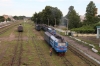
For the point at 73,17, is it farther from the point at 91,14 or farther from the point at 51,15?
the point at 51,15

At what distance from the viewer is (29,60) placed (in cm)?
2088

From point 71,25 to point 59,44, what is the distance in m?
48.4

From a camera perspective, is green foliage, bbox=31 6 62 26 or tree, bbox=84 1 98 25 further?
green foliage, bbox=31 6 62 26

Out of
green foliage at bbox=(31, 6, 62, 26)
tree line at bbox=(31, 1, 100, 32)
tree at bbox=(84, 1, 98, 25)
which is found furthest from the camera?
green foliage at bbox=(31, 6, 62, 26)

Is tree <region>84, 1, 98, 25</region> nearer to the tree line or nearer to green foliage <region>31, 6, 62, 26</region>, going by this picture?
the tree line

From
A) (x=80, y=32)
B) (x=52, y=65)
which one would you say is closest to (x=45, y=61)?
(x=52, y=65)

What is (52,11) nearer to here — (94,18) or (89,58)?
(94,18)

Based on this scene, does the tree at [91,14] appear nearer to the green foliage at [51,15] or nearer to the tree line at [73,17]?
the tree line at [73,17]

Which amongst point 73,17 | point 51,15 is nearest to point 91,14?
point 73,17

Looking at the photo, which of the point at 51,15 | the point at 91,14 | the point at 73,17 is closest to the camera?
the point at 73,17

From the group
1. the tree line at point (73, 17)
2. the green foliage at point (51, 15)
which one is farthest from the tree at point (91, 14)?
the green foliage at point (51, 15)

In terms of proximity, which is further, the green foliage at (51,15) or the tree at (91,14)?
the green foliage at (51,15)

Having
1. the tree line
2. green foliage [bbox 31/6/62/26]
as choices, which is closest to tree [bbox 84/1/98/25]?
the tree line

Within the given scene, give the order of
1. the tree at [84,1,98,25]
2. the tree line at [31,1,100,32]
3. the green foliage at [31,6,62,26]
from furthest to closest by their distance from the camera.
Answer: the green foliage at [31,6,62,26], the tree at [84,1,98,25], the tree line at [31,1,100,32]
